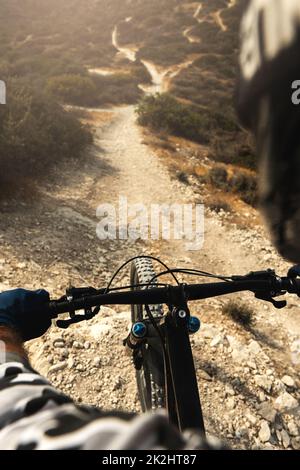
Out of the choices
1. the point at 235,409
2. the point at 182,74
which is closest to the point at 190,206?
the point at 235,409

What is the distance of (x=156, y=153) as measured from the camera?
451 inches

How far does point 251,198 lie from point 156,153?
156 inches

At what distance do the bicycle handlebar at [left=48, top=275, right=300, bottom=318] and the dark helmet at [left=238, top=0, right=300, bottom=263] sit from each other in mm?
1368

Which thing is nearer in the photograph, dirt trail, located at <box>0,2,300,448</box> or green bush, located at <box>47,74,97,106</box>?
dirt trail, located at <box>0,2,300,448</box>

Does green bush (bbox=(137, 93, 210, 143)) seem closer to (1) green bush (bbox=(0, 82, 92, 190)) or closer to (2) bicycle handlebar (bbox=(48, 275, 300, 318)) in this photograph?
(1) green bush (bbox=(0, 82, 92, 190))

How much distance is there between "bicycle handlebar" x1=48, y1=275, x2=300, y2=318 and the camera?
1.95 meters

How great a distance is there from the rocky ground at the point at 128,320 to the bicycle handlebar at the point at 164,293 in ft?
6.84

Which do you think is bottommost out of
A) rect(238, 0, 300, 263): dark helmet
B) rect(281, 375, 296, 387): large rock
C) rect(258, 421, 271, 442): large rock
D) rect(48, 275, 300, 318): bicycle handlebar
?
rect(258, 421, 271, 442): large rock

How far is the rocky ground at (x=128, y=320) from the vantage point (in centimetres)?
364

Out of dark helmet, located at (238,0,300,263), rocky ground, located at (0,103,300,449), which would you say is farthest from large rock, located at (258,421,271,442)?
Result: dark helmet, located at (238,0,300,263)

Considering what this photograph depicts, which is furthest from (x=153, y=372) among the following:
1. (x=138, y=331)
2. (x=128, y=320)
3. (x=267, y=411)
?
(x=128, y=320)

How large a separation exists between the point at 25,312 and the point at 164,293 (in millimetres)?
763

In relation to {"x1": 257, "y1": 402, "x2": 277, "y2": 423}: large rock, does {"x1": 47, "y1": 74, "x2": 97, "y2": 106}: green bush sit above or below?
above

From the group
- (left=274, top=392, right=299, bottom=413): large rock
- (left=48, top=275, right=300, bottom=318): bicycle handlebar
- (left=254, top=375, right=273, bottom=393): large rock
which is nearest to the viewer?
(left=48, top=275, right=300, bottom=318): bicycle handlebar
